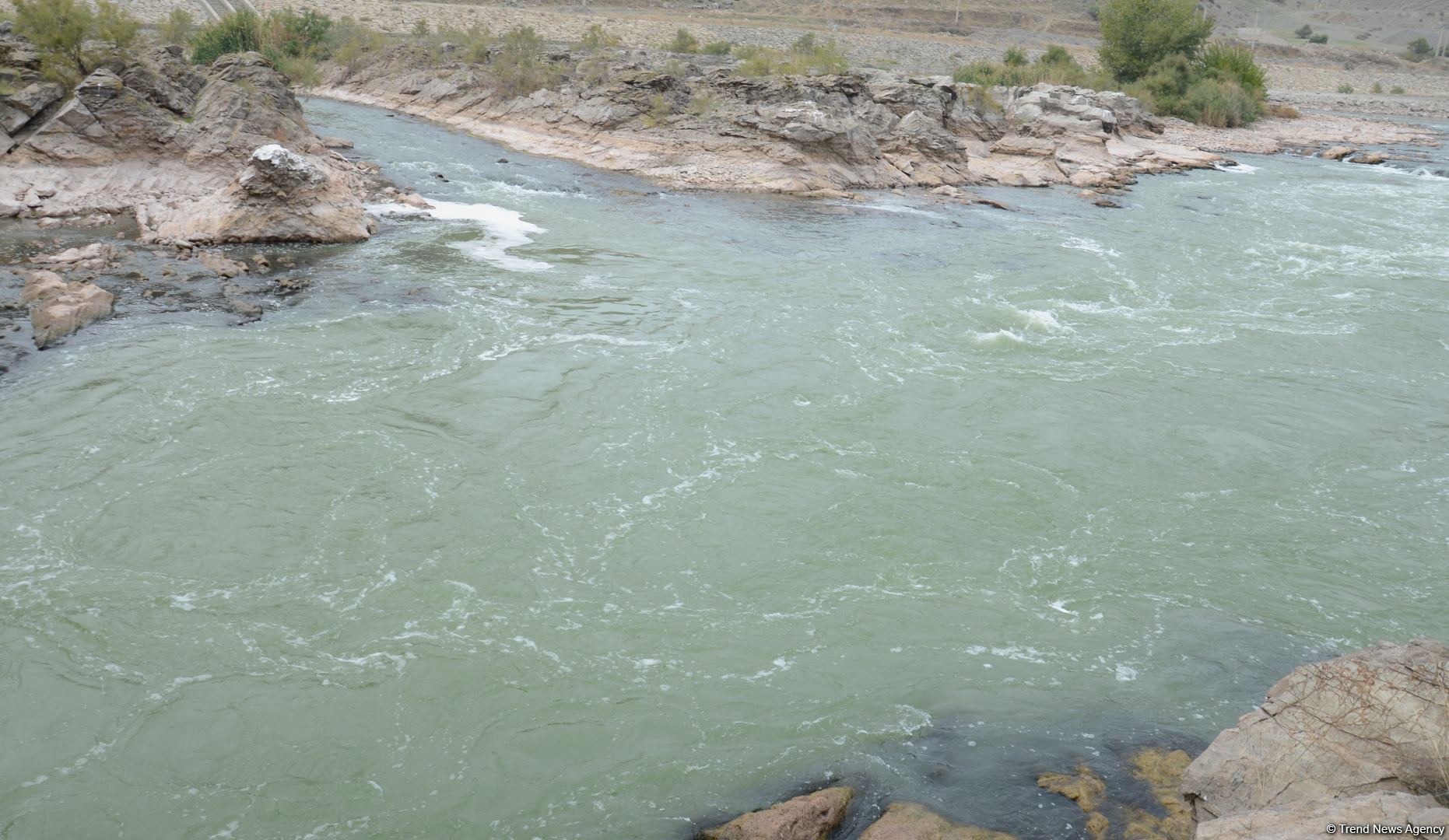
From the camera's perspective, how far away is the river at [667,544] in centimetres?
632

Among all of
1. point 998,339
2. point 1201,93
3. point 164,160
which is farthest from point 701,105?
point 1201,93

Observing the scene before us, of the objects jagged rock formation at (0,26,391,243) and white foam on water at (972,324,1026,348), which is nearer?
white foam on water at (972,324,1026,348)

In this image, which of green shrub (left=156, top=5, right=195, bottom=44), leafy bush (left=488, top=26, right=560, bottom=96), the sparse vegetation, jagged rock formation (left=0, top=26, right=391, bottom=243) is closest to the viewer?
jagged rock formation (left=0, top=26, right=391, bottom=243)

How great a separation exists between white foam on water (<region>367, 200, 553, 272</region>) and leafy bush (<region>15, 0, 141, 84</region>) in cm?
648

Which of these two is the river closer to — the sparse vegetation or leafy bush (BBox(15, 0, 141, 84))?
leafy bush (BBox(15, 0, 141, 84))

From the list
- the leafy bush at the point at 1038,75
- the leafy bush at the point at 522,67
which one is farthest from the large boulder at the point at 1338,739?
the leafy bush at the point at 1038,75

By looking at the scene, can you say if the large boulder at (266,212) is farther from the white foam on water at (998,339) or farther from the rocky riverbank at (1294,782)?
the rocky riverbank at (1294,782)

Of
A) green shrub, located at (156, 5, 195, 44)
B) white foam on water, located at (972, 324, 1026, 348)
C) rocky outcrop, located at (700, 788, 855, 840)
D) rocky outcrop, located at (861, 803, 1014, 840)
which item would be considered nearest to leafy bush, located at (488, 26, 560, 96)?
green shrub, located at (156, 5, 195, 44)

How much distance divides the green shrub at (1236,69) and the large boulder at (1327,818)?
49.3 m

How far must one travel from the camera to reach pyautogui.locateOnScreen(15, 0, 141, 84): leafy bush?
2000 centimetres

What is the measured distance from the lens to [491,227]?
20344mm

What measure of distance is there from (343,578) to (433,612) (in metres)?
0.94

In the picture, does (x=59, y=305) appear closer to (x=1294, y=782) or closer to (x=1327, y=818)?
(x=1294, y=782)

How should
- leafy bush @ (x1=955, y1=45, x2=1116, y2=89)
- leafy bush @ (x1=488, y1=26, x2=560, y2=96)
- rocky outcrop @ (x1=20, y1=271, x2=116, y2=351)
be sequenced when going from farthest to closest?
leafy bush @ (x1=955, y1=45, x2=1116, y2=89) < leafy bush @ (x1=488, y1=26, x2=560, y2=96) < rocky outcrop @ (x1=20, y1=271, x2=116, y2=351)
